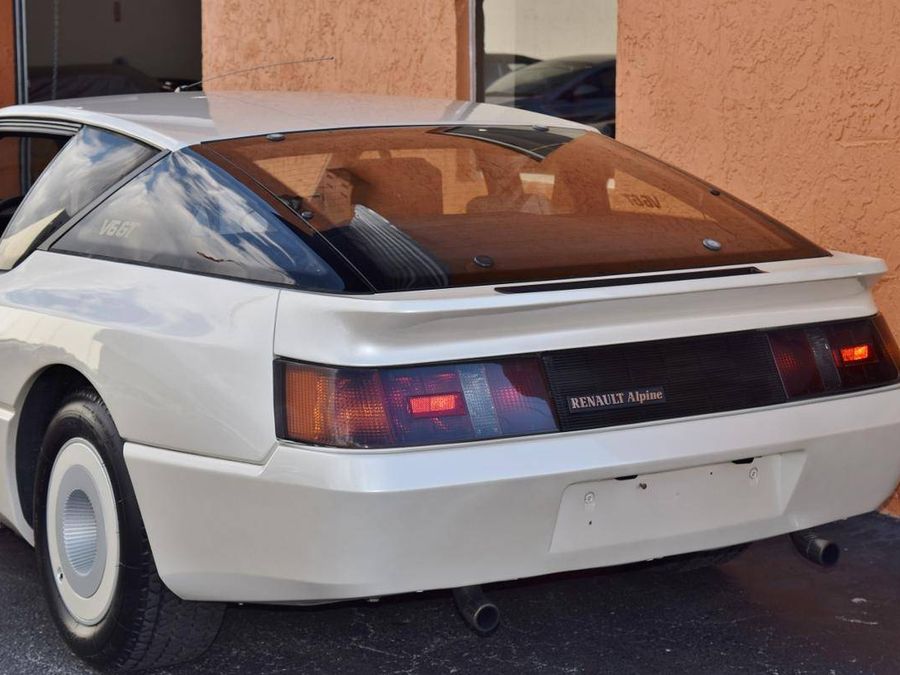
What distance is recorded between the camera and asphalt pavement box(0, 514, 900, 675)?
373 cm

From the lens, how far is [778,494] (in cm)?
335

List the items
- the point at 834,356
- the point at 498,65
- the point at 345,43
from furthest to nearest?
1. the point at 345,43
2. the point at 498,65
3. the point at 834,356

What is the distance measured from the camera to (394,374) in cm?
296

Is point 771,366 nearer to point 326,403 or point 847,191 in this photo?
point 326,403

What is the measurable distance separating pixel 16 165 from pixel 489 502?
9.30ft

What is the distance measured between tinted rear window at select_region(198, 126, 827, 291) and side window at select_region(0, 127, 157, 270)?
1.13 feet

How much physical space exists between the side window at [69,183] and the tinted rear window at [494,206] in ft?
1.13

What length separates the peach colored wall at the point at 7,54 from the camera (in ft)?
36.7

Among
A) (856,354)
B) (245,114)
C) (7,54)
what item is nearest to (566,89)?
(245,114)

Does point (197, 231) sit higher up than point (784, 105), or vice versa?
point (784, 105)

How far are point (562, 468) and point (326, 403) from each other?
51cm

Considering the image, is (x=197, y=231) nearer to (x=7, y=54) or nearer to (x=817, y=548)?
(x=817, y=548)

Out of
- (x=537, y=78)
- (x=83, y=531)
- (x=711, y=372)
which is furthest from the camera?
(x=537, y=78)

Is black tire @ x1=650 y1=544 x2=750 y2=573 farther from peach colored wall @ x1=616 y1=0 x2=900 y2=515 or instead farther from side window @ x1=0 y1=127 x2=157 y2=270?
side window @ x1=0 y1=127 x2=157 y2=270
